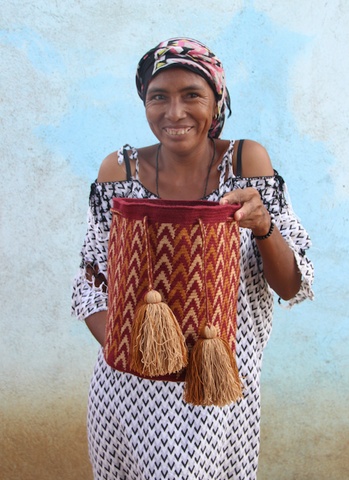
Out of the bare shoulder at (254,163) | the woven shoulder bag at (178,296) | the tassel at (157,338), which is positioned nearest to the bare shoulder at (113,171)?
the bare shoulder at (254,163)

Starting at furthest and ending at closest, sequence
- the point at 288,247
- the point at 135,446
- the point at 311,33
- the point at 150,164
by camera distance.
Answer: the point at 311,33
the point at 150,164
the point at 135,446
the point at 288,247

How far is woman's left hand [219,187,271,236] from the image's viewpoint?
1.02 meters

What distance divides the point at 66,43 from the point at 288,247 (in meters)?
1.67

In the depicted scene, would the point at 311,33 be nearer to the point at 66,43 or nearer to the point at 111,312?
the point at 66,43

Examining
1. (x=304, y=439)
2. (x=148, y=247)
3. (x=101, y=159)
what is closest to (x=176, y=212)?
(x=148, y=247)

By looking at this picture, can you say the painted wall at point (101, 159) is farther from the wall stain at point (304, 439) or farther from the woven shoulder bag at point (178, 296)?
the woven shoulder bag at point (178, 296)

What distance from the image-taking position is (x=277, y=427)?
2553mm

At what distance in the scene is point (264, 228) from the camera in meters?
1.14

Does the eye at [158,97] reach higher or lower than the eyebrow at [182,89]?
lower

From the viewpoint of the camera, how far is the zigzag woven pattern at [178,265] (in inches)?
36.6

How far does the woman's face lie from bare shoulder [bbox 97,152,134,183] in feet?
0.59

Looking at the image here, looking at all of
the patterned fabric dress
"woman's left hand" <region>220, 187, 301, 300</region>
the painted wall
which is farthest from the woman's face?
the painted wall

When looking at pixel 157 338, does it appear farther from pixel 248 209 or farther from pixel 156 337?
pixel 248 209

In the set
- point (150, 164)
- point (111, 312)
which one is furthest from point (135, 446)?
point (150, 164)
